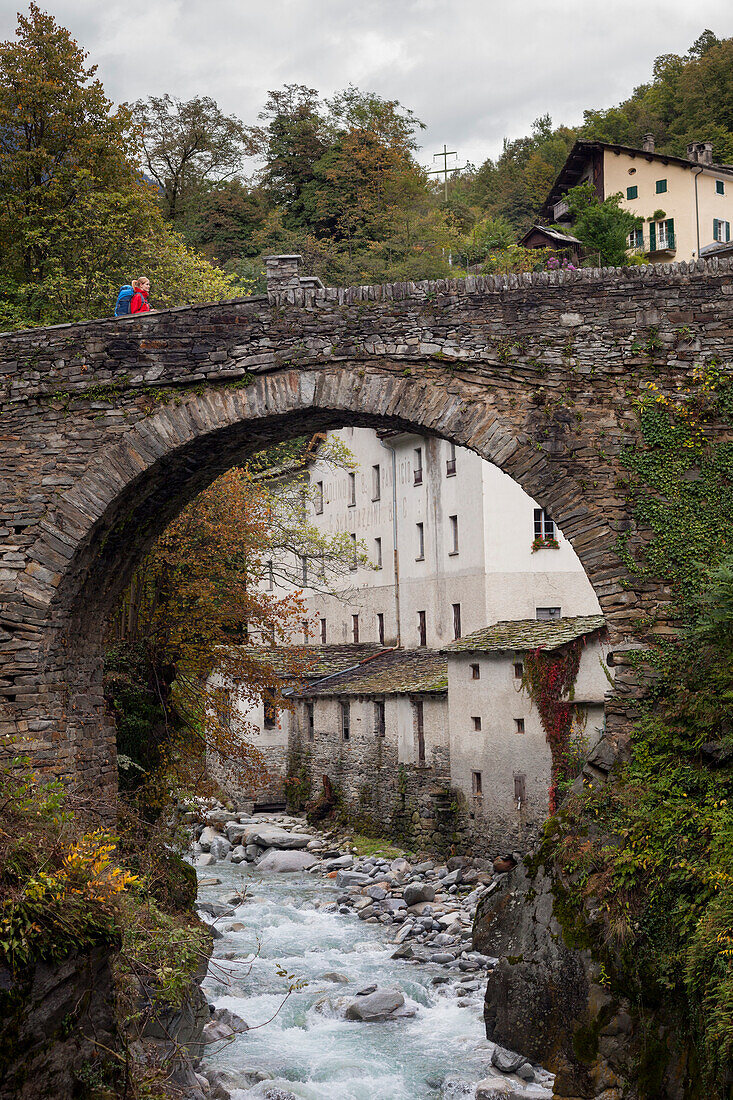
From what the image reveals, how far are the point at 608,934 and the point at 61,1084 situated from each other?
3.81 metres

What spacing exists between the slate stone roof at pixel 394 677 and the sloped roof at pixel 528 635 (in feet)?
4.21

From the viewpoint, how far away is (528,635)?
18109 mm

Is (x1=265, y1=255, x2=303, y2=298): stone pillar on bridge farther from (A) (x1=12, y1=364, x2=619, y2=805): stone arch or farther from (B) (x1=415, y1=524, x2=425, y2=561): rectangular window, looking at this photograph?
(B) (x1=415, y1=524, x2=425, y2=561): rectangular window

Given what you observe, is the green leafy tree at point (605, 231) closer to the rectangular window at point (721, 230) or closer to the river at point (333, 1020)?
the rectangular window at point (721, 230)

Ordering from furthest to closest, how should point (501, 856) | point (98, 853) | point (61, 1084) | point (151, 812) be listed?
point (501, 856)
point (151, 812)
point (98, 853)
point (61, 1084)

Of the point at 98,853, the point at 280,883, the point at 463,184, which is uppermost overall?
→ the point at 463,184

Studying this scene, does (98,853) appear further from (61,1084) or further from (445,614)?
(445,614)

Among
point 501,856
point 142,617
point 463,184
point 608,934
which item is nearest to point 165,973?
point 608,934

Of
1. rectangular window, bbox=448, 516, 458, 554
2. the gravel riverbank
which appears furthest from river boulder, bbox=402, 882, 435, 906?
rectangular window, bbox=448, 516, 458, 554

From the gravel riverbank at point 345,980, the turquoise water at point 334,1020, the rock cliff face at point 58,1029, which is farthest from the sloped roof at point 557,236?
the rock cliff face at point 58,1029

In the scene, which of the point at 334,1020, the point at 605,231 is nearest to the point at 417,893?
the point at 334,1020

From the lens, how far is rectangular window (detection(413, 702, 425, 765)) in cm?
2025

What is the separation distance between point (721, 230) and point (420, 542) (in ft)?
60.3

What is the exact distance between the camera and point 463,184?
5597cm
